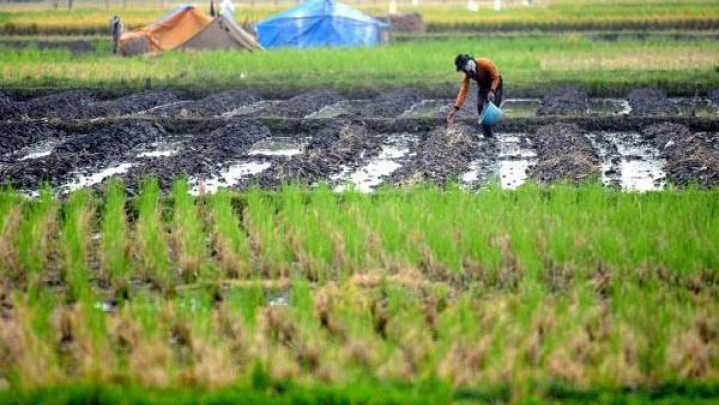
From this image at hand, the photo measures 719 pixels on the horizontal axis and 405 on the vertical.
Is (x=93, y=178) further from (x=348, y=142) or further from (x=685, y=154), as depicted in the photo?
(x=685, y=154)

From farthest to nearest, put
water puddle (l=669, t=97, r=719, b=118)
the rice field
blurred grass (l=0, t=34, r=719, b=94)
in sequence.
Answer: blurred grass (l=0, t=34, r=719, b=94) → water puddle (l=669, t=97, r=719, b=118) → the rice field

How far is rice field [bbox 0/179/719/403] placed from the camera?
520 centimetres

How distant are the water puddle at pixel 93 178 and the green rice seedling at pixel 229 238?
1818mm

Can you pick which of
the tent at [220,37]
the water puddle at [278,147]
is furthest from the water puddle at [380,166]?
the tent at [220,37]

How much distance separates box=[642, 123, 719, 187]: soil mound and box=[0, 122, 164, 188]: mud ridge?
187 inches

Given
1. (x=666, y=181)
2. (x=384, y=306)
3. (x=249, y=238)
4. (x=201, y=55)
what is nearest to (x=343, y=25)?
(x=201, y=55)

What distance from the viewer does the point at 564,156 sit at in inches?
428

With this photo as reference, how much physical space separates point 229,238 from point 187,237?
0.79ft

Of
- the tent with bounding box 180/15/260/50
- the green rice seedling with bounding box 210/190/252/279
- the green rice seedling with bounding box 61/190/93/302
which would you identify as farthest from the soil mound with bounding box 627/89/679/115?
the tent with bounding box 180/15/260/50

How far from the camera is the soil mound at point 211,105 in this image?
48.0ft

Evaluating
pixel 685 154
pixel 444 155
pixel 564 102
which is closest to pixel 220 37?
pixel 564 102

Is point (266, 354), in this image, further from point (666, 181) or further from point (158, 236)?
point (666, 181)

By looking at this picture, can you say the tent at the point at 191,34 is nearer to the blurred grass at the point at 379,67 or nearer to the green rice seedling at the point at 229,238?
the blurred grass at the point at 379,67

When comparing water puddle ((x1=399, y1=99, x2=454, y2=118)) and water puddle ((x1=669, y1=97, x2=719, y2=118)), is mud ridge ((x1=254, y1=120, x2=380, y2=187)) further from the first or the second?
water puddle ((x1=669, y1=97, x2=719, y2=118))
